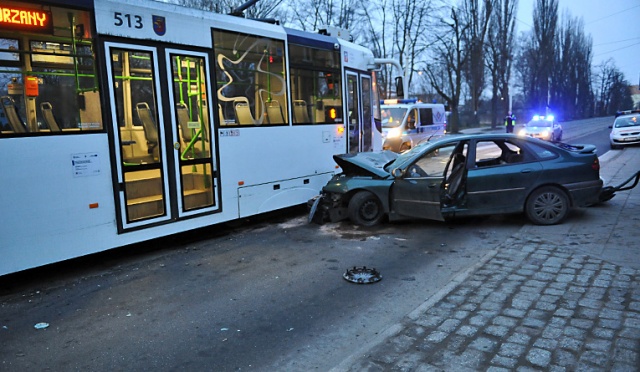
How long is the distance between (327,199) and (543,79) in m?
65.9

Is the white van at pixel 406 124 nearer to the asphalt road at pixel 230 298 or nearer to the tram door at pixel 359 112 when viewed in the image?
the tram door at pixel 359 112

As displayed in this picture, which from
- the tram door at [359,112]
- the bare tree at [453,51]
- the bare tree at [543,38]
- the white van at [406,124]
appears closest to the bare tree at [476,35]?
the bare tree at [453,51]

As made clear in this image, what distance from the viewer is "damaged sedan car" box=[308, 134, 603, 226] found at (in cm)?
764

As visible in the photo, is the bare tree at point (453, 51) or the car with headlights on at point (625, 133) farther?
the bare tree at point (453, 51)

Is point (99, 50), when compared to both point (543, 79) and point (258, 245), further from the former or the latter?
point (543, 79)

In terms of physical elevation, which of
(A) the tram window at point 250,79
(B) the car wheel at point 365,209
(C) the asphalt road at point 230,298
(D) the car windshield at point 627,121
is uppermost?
(A) the tram window at point 250,79

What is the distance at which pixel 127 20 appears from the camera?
6.22 metres

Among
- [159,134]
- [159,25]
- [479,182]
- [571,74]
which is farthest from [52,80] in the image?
[571,74]

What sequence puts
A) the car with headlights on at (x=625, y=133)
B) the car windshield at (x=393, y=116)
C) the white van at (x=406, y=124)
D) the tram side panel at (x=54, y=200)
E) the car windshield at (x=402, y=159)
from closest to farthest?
the tram side panel at (x=54, y=200) < the car windshield at (x=402, y=159) < the white van at (x=406, y=124) < the car windshield at (x=393, y=116) < the car with headlights on at (x=625, y=133)

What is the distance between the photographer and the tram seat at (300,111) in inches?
351

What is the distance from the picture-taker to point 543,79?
65.2m

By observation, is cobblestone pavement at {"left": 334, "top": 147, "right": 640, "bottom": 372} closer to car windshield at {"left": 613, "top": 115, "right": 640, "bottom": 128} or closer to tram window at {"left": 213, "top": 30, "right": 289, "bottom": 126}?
tram window at {"left": 213, "top": 30, "right": 289, "bottom": 126}

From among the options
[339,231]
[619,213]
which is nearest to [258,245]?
[339,231]

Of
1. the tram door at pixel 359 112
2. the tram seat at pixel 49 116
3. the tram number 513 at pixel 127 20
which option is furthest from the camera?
the tram door at pixel 359 112
